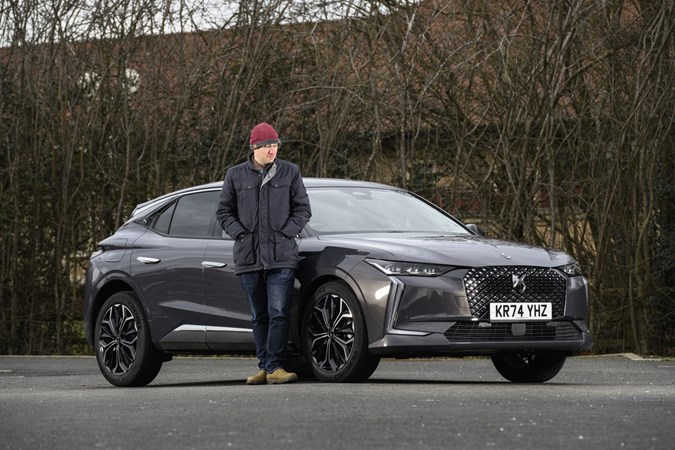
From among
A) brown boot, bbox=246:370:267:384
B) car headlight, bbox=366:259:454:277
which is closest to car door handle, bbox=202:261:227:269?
brown boot, bbox=246:370:267:384

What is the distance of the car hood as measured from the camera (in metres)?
11.6

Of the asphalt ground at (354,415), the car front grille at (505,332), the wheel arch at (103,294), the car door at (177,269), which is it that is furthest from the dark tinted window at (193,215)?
the car front grille at (505,332)

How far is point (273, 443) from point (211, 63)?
47.1 feet

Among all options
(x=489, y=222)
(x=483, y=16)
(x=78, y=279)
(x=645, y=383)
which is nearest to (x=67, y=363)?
(x=78, y=279)

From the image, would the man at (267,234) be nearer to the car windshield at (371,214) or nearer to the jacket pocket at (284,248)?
the jacket pocket at (284,248)

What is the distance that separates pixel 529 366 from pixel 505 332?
129cm

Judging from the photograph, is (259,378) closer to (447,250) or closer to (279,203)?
(279,203)

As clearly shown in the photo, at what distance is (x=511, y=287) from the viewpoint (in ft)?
38.3

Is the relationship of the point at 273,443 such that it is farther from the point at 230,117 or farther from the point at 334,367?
the point at 230,117

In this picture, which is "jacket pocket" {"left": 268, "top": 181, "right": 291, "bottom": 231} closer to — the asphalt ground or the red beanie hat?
the red beanie hat

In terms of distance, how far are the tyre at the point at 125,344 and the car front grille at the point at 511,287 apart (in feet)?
9.69

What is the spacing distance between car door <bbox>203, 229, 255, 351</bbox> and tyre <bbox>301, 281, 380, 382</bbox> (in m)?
0.73

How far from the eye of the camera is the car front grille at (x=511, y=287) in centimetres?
1155

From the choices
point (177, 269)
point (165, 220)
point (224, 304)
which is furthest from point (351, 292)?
point (165, 220)
